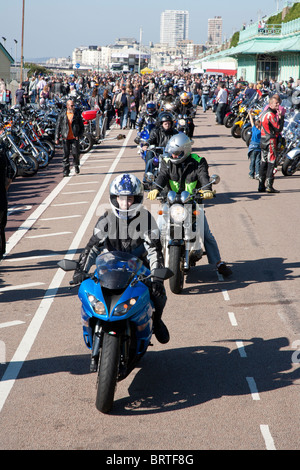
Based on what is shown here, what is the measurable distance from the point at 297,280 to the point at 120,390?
13.0ft

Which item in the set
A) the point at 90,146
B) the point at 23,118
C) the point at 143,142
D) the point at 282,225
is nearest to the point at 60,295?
the point at 282,225

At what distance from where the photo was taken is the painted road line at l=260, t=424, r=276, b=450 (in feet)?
16.2

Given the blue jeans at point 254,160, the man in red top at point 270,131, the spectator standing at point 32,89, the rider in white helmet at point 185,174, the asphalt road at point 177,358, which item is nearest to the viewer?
the asphalt road at point 177,358

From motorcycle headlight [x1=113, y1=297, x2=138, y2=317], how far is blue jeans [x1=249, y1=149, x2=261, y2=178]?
12574 millimetres

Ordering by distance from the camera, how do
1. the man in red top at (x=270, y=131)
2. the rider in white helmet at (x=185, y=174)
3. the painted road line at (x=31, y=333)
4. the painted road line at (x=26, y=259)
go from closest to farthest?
the painted road line at (x=31, y=333), the rider in white helmet at (x=185, y=174), the painted road line at (x=26, y=259), the man in red top at (x=270, y=131)

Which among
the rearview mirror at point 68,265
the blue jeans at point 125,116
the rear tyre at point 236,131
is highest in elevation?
the blue jeans at point 125,116

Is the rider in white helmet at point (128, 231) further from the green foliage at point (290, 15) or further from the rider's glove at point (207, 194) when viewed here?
the green foliage at point (290, 15)

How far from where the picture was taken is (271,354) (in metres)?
6.70

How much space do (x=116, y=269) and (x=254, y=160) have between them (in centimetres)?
1305

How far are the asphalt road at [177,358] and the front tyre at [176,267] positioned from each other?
136 mm

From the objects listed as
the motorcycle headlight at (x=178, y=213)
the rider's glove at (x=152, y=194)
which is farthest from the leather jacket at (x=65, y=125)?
the motorcycle headlight at (x=178, y=213)

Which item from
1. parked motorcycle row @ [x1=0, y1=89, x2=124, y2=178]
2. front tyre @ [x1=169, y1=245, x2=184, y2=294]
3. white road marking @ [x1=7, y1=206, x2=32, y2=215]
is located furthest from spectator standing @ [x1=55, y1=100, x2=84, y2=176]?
front tyre @ [x1=169, y1=245, x2=184, y2=294]

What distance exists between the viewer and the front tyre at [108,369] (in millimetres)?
5184

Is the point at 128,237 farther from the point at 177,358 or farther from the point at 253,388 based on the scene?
the point at 253,388
